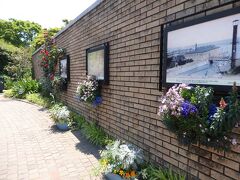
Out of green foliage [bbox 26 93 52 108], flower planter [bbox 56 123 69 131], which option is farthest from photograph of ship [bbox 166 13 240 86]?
green foliage [bbox 26 93 52 108]

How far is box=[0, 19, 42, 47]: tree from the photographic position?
41.6m

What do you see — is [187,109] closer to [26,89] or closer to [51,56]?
[51,56]

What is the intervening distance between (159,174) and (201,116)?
127 centimetres

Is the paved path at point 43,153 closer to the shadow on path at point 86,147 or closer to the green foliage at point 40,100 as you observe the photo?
the shadow on path at point 86,147

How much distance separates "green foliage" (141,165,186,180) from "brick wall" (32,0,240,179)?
0.39 feet

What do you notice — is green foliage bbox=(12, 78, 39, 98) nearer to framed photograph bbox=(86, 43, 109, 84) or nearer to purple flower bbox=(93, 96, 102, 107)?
framed photograph bbox=(86, 43, 109, 84)

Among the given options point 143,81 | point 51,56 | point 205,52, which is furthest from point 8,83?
point 205,52

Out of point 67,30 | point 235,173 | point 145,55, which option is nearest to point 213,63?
point 235,173

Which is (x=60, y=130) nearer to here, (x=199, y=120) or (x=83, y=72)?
(x=83, y=72)

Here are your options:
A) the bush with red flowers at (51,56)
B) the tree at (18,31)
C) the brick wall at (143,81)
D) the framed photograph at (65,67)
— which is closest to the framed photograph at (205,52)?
the brick wall at (143,81)

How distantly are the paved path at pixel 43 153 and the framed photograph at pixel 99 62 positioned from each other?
158cm

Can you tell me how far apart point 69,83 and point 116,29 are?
4.21m

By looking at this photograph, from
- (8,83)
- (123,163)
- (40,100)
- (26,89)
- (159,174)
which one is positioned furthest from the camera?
(8,83)

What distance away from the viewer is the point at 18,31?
44250 mm
